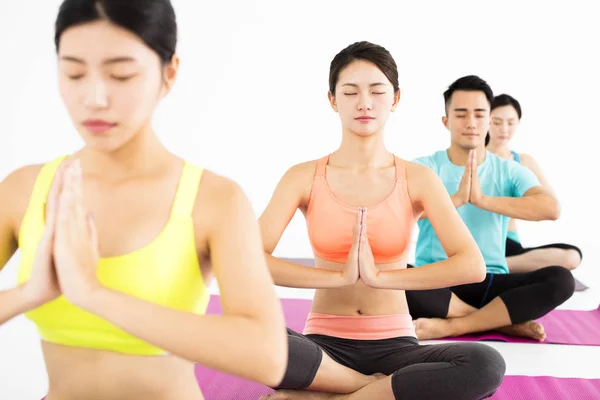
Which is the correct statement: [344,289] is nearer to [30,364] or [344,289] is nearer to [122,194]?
[122,194]

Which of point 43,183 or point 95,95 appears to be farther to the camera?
point 43,183

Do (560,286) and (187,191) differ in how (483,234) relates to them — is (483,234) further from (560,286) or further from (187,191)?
(187,191)

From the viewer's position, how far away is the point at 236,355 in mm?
994

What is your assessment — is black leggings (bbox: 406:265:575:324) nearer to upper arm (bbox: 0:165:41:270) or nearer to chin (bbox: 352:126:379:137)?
chin (bbox: 352:126:379:137)

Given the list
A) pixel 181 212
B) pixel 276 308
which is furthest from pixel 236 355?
pixel 181 212

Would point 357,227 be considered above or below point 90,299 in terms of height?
below

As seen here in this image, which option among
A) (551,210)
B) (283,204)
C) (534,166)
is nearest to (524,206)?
(551,210)

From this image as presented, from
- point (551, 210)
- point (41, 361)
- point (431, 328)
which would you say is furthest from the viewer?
point (551, 210)

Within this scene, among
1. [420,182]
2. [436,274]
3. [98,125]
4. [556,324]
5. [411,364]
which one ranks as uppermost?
[98,125]

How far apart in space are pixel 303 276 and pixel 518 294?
1.33m

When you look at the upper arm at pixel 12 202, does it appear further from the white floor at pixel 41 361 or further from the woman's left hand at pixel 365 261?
the white floor at pixel 41 361

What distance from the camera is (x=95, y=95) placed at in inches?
40.6

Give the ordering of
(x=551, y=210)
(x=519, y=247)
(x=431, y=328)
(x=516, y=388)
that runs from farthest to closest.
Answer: (x=519, y=247), (x=551, y=210), (x=431, y=328), (x=516, y=388)

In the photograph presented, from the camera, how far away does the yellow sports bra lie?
108 cm
